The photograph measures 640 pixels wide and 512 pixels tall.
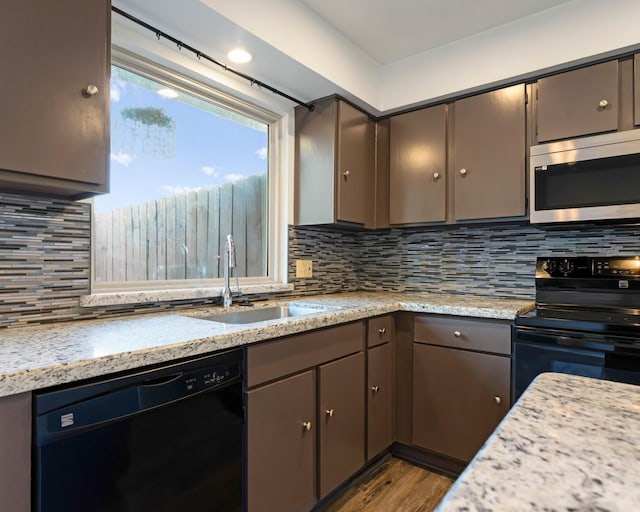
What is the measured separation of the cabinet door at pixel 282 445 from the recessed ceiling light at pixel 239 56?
149 cm

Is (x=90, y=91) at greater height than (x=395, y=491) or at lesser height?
greater

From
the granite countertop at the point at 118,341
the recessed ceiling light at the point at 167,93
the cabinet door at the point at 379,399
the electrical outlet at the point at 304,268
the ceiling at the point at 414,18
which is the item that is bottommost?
the cabinet door at the point at 379,399

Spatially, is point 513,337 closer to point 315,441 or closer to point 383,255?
point 315,441

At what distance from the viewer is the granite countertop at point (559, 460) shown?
391mm

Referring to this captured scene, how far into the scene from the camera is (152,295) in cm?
171

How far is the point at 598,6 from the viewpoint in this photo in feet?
6.10

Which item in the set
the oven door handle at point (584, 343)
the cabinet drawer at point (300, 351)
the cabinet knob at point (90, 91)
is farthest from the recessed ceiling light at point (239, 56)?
the oven door handle at point (584, 343)

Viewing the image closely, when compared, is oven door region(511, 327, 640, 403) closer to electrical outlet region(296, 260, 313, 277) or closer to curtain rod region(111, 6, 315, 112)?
electrical outlet region(296, 260, 313, 277)

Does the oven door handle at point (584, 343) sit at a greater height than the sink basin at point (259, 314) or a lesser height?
lesser

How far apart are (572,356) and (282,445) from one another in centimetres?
127

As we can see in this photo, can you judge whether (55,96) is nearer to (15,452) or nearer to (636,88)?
(15,452)

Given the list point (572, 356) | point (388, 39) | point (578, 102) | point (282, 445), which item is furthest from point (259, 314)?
point (578, 102)

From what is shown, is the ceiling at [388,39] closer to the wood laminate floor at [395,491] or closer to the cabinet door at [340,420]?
the cabinet door at [340,420]

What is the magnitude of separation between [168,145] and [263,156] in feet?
2.11
